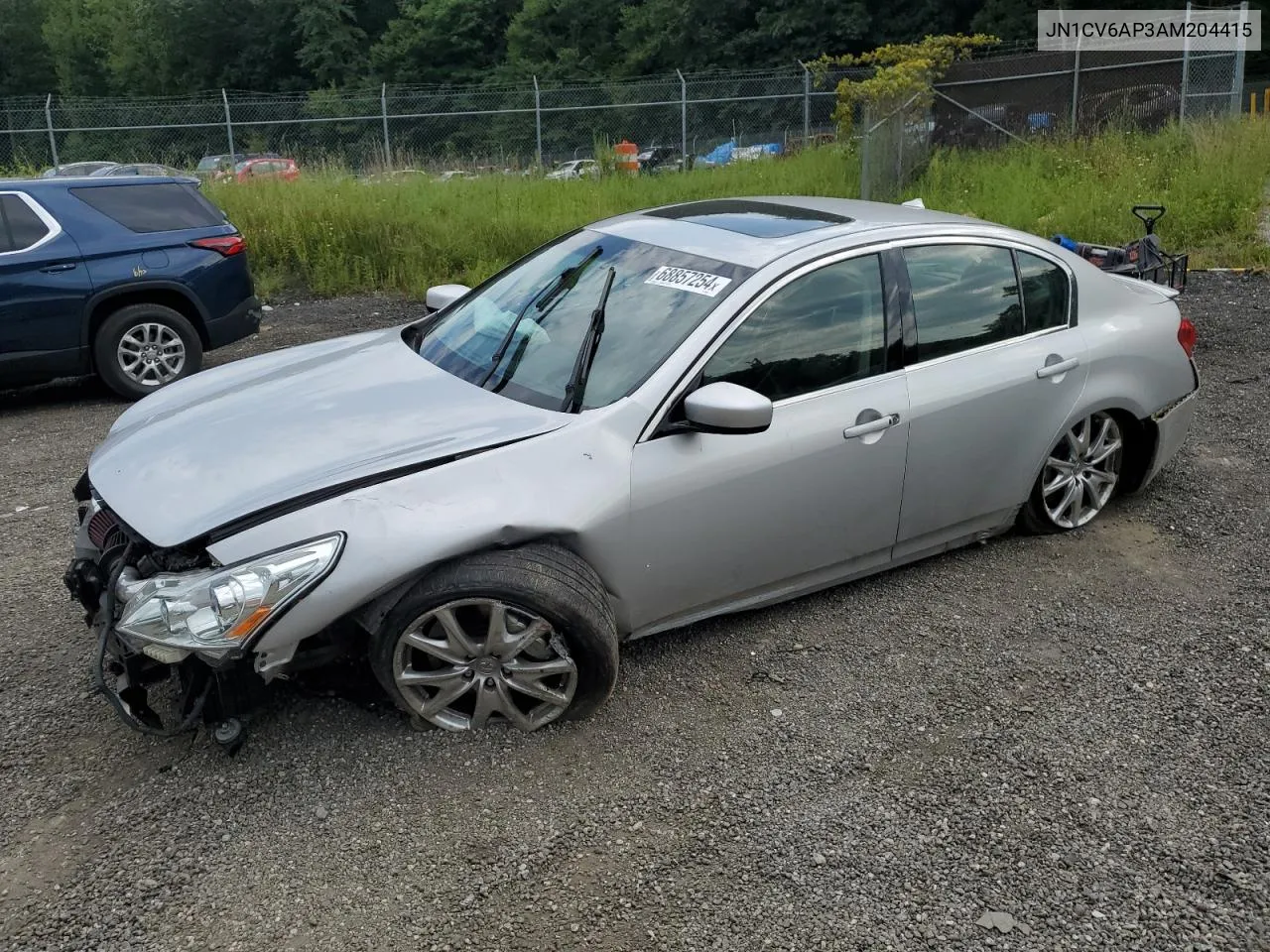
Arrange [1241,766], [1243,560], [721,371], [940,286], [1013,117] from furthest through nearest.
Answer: [1013,117] → [1243,560] → [940,286] → [721,371] → [1241,766]

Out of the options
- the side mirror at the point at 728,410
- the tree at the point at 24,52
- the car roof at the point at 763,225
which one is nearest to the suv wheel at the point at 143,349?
the car roof at the point at 763,225

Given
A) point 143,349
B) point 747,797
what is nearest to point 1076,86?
point 143,349

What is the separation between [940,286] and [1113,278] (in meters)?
1.14

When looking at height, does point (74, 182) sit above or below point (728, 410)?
above

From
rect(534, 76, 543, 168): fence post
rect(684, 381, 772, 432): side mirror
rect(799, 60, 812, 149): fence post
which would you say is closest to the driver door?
rect(684, 381, 772, 432): side mirror

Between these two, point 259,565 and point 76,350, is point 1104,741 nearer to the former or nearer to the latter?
point 259,565

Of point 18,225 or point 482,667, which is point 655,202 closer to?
point 18,225

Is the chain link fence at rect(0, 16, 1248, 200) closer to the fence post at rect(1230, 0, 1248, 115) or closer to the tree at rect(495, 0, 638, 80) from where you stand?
the fence post at rect(1230, 0, 1248, 115)

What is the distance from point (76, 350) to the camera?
7797 millimetres

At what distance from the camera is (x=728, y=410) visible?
11.4 feet

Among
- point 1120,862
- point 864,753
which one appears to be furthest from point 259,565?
point 1120,862

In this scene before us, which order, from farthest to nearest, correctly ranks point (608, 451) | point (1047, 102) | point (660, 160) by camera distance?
1. point (660, 160)
2. point (1047, 102)
3. point (608, 451)

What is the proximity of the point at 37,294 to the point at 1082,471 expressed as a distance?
693cm

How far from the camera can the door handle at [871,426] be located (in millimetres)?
3941
